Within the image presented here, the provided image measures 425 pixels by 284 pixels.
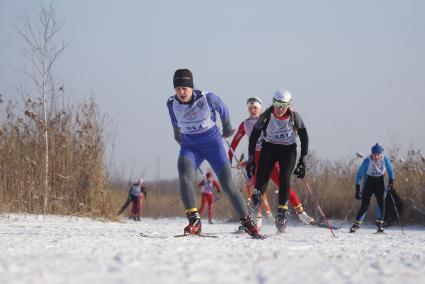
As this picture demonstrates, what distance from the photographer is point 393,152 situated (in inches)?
678

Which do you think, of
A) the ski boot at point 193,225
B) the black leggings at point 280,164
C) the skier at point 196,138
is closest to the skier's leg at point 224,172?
the skier at point 196,138

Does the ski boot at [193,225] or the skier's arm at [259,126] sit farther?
the skier's arm at [259,126]

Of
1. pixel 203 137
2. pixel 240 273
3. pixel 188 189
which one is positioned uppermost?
pixel 203 137

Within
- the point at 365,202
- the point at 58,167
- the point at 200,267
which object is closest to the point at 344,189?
the point at 365,202

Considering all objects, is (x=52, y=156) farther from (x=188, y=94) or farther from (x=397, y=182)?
(x=397, y=182)

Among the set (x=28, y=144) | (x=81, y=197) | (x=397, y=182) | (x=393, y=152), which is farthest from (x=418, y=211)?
(x=28, y=144)

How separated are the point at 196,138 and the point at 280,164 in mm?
1741

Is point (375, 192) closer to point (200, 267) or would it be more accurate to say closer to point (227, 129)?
point (227, 129)

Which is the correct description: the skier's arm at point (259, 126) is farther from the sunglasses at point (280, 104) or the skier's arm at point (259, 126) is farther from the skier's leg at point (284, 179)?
the skier's leg at point (284, 179)

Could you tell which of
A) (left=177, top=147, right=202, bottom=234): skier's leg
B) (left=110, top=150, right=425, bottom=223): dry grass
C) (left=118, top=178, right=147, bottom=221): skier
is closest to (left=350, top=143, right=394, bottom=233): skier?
(left=110, top=150, right=425, bottom=223): dry grass

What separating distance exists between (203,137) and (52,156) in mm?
6497

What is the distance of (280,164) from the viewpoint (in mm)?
8047

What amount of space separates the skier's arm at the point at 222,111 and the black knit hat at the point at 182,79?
259 millimetres

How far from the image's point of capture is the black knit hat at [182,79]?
6711mm
